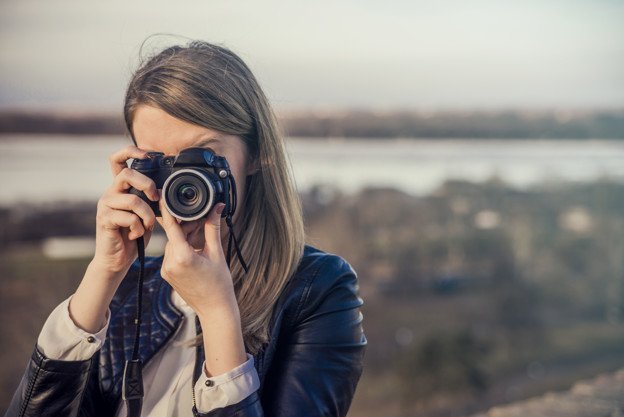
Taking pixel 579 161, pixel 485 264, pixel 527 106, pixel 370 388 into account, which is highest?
pixel 527 106

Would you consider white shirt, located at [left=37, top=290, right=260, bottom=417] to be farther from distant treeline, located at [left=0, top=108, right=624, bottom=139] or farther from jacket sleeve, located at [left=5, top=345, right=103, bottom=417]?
distant treeline, located at [left=0, top=108, right=624, bottom=139]

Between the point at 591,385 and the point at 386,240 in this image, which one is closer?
the point at 591,385

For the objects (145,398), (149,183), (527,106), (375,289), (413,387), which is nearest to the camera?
→ (149,183)

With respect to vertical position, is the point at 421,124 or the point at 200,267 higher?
the point at 200,267

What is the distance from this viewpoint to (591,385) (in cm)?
302

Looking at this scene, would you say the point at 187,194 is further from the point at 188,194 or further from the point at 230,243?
the point at 230,243

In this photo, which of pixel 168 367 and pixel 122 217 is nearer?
pixel 122 217

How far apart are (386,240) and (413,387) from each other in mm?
7271

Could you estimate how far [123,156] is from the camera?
60.3 inches

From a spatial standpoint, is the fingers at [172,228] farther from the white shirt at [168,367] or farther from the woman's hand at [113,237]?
the white shirt at [168,367]

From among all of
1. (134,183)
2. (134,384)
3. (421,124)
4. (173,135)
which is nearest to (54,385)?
(134,384)

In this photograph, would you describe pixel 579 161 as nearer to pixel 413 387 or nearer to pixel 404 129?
pixel 404 129

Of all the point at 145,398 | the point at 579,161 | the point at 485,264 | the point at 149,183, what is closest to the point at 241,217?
the point at 149,183

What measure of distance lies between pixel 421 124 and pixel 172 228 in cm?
1756
